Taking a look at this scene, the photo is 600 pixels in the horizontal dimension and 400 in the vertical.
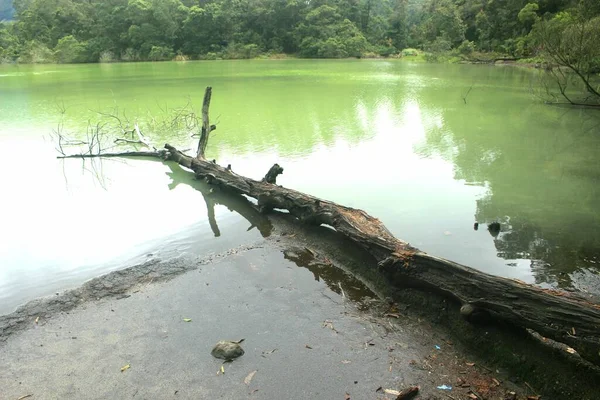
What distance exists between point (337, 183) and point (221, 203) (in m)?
1.87

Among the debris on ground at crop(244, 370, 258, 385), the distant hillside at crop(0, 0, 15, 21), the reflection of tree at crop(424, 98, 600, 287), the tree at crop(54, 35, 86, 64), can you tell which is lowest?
the debris on ground at crop(244, 370, 258, 385)

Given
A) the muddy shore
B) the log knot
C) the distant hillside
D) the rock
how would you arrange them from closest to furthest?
the muddy shore → the rock → the log knot → the distant hillside

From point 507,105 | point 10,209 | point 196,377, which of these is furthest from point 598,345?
point 507,105

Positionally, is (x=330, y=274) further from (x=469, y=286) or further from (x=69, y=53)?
(x=69, y=53)

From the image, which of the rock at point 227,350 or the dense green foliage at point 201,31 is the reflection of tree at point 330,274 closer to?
the rock at point 227,350

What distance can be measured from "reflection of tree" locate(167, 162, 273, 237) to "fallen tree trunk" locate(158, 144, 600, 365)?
624 millimetres

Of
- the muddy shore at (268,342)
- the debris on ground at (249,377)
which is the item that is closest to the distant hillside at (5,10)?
the muddy shore at (268,342)

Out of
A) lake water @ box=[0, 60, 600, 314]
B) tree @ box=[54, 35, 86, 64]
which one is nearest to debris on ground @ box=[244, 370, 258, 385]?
lake water @ box=[0, 60, 600, 314]

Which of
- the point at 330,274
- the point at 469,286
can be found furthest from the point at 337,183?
the point at 469,286

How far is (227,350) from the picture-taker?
3.16 meters

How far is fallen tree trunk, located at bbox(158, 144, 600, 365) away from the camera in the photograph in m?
2.74

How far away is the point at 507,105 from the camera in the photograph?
1444 cm

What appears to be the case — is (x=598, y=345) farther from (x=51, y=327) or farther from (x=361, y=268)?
(x=51, y=327)

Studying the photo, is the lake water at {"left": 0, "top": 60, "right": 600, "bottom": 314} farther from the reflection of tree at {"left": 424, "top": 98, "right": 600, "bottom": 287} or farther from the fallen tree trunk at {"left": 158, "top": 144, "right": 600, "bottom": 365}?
the fallen tree trunk at {"left": 158, "top": 144, "right": 600, "bottom": 365}
